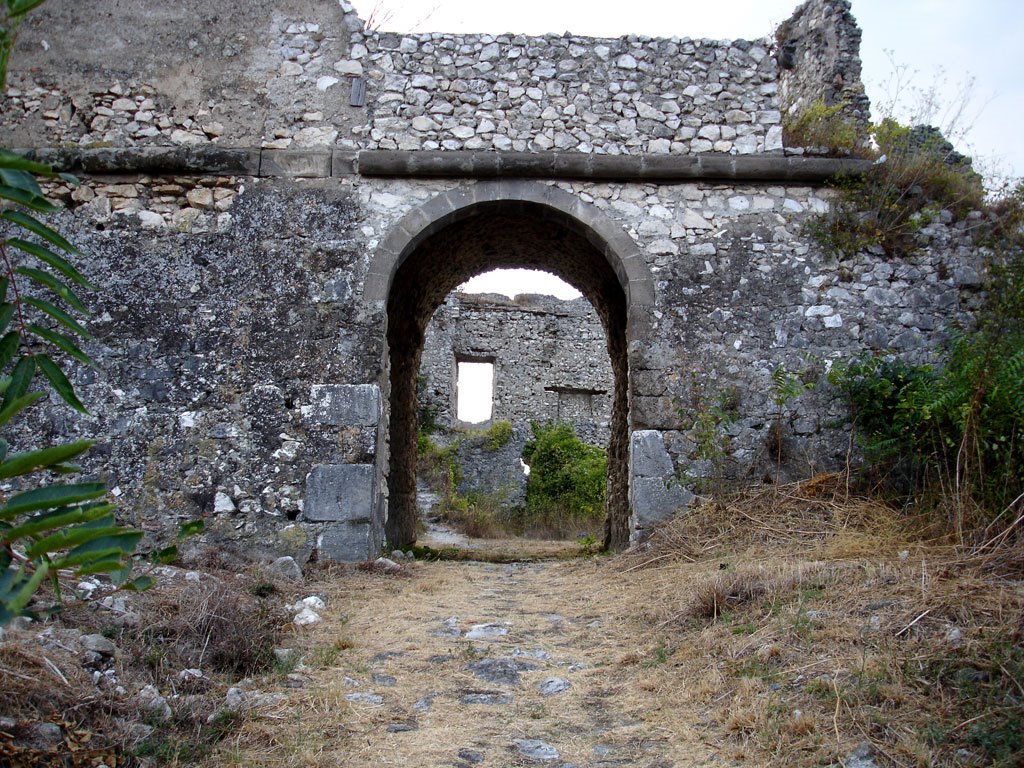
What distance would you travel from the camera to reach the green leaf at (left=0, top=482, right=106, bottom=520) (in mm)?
1464

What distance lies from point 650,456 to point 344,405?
2.43 m

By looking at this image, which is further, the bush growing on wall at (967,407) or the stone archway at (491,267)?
the stone archway at (491,267)

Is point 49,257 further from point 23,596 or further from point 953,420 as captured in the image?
point 953,420

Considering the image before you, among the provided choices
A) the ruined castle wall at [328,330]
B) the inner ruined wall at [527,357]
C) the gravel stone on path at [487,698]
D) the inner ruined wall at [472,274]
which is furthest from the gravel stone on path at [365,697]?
the inner ruined wall at [527,357]

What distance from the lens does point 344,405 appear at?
257 inches

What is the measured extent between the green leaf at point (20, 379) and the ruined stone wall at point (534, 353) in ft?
50.8

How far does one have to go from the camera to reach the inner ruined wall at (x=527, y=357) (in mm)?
17344

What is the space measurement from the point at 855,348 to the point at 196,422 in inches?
208

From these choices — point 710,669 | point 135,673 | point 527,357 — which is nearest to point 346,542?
point 135,673

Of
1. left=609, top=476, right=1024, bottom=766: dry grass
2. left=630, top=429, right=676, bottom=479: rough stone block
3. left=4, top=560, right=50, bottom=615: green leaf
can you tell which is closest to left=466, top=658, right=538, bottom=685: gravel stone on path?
left=609, top=476, right=1024, bottom=766: dry grass

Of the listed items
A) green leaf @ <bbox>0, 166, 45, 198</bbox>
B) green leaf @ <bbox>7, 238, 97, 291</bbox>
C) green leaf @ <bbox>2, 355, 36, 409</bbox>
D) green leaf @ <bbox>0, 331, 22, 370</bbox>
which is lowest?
green leaf @ <bbox>2, 355, 36, 409</bbox>

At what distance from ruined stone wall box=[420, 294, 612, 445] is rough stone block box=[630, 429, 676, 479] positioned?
1067 centimetres

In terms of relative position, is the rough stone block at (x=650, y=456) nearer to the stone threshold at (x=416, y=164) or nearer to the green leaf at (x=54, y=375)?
the stone threshold at (x=416, y=164)

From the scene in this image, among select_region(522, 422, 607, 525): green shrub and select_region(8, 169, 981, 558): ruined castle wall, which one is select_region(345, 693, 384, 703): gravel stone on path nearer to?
select_region(8, 169, 981, 558): ruined castle wall
